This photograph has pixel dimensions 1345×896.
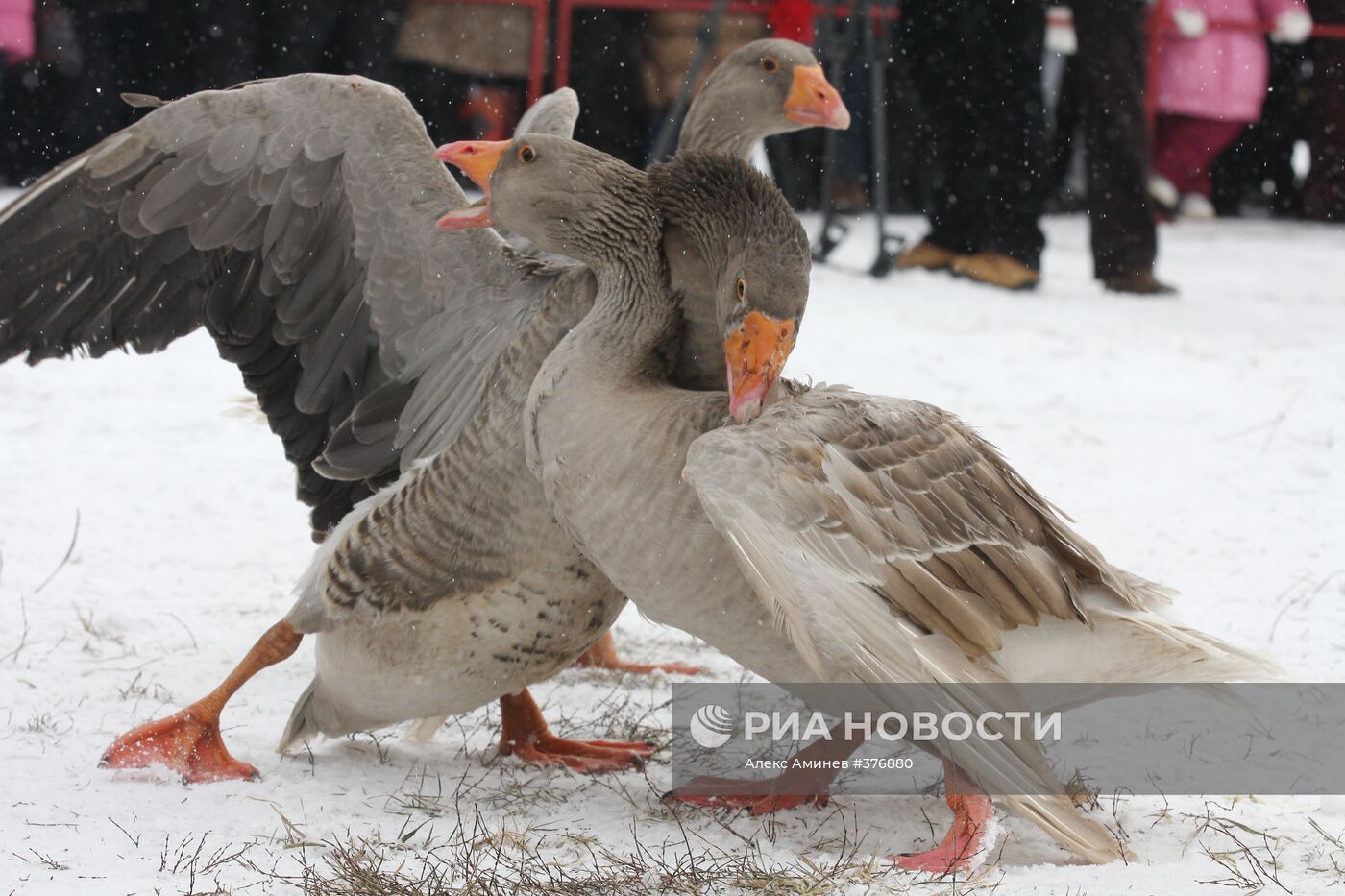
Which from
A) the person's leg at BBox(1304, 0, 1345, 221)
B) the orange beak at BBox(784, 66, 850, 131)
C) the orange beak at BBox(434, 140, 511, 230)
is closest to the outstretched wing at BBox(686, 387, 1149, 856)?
the orange beak at BBox(434, 140, 511, 230)

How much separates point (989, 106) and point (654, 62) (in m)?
2.71

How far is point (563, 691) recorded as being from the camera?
482cm

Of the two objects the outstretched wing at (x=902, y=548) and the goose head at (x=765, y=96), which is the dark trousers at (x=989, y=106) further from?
the outstretched wing at (x=902, y=548)

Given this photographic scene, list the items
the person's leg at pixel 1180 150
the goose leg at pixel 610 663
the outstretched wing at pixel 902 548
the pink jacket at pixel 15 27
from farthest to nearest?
1. the person's leg at pixel 1180 150
2. the pink jacket at pixel 15 27
3. the goose leg at pixel 610 663
4. the outstretched wing at pixel 902 548

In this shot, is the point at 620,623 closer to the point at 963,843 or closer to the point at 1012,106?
the point at 963,843

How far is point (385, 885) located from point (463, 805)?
709 mm

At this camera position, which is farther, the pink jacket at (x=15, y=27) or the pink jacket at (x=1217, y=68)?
the pink jacket at (x=1217, y=68)

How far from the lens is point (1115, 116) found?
1014 centimetres

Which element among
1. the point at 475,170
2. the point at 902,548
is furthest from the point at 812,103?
the point at 902,548

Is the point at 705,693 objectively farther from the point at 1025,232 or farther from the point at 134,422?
the point at 1025,232

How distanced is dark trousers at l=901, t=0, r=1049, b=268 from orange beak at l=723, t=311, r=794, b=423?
6.97m

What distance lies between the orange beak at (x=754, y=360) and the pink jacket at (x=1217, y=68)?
10.6m

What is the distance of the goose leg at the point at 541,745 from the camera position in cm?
414

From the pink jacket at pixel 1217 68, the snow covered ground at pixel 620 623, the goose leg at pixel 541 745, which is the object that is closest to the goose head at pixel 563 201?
the goose leg at pixel 541 745
